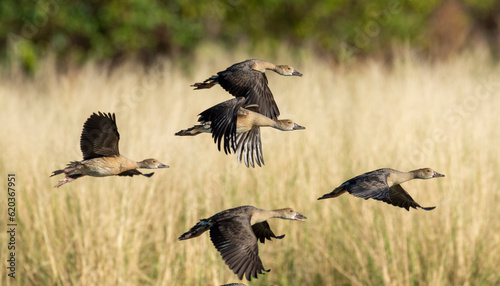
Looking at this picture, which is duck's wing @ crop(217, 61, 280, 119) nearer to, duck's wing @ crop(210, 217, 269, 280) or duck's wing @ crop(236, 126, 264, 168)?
duck's wing @ crop(236, 126, 264, 168)

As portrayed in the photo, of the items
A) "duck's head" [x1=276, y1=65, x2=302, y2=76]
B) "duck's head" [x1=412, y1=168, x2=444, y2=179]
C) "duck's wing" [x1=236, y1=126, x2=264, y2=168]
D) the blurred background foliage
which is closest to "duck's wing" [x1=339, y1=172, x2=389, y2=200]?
"duck's head" [x1=412, y1=168, x2=444, y2=179]

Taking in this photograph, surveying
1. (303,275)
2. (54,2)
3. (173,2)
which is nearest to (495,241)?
(303,275)

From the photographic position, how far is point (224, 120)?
1875 mm

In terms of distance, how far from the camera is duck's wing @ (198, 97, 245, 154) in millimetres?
1804

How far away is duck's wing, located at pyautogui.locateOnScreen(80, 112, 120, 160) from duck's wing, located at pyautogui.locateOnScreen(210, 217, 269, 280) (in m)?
0.40

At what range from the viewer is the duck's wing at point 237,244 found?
1.90 meters

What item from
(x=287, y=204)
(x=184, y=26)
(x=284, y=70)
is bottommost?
(x=287, y=204)

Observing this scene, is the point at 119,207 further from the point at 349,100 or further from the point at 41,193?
the point at 349,100

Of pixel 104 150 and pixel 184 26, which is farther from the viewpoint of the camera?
pixel 184 26

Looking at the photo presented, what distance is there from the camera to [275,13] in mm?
16234

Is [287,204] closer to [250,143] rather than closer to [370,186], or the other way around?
[250,143]

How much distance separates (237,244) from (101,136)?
1.71 ft

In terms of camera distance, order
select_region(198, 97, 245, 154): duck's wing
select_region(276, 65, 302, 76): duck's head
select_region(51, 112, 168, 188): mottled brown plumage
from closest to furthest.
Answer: select_region(198, 97, 245, 154): duck's wing → select_region(51, 112, 168, 188): mottled brown plumage → select_region(276, 65, 302, 76): duck's head

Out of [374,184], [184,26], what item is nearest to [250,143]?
[374,184]
